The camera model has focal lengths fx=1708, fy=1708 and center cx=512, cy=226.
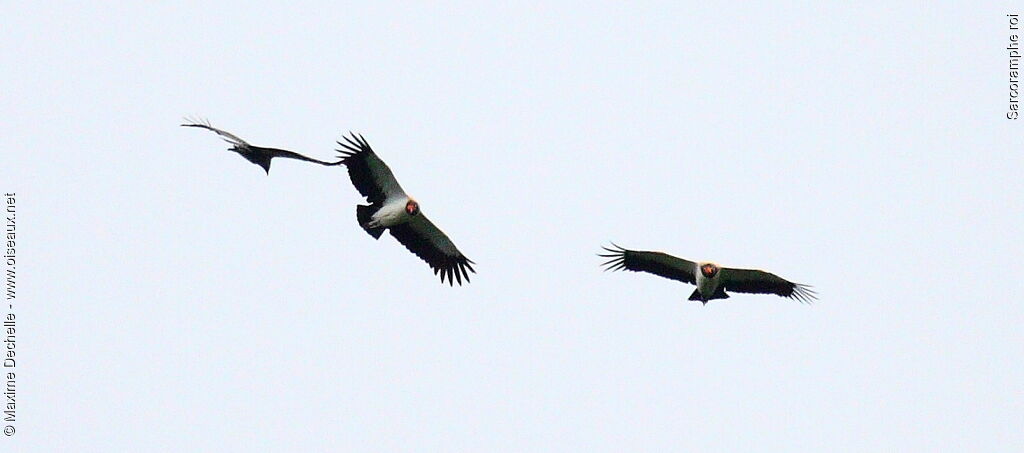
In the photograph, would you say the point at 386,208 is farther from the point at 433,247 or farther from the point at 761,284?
the point at 761,284

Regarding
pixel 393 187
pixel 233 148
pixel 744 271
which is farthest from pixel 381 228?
pixel 744 271

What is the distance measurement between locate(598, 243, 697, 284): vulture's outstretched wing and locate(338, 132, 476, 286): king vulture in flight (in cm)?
275

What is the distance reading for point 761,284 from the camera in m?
27.6

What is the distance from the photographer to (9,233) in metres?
27.4

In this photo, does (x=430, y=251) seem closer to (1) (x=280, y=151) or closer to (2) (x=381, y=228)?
(2) (x=381, y=228)

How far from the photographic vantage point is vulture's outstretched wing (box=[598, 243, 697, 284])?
27219 mm

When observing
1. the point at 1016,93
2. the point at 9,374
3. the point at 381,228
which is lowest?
the point at 9,374

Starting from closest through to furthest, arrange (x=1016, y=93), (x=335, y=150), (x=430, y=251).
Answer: (x=335, y=150), (x=430, y=251), (x=1016, y=93)

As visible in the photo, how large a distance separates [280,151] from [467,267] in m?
3.73

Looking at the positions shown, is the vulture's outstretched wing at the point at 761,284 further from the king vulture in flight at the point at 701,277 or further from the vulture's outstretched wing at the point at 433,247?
the vulture's outstretched wing at the point at 433,247

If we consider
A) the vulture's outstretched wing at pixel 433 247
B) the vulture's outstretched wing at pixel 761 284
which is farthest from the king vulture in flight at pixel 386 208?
the vulture's outstretched wing at pixel 761 284

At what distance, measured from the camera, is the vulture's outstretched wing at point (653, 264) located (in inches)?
1072

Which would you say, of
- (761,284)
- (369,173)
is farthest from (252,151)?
(761,284)

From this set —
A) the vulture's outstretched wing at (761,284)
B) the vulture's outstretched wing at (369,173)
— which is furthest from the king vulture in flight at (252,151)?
the vulture's outstretched wing at (761,284)
